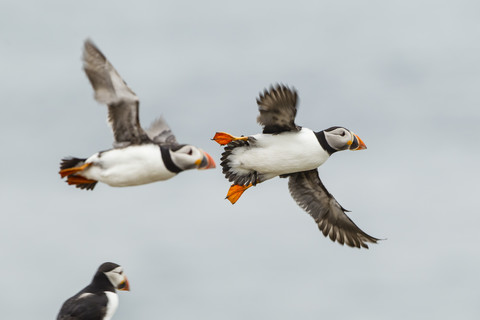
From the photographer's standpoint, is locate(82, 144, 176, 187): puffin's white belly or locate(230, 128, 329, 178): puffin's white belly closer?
locate(82, 144, 176, 187): puffin's white belly

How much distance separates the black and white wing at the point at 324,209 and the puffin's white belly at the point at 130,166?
4.70 m

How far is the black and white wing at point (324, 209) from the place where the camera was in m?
18.0

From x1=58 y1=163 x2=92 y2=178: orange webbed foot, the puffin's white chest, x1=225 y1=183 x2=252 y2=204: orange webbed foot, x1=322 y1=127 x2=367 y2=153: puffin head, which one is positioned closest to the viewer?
x1=58 y1=163 x2=92 y2=178: orange webbed foot

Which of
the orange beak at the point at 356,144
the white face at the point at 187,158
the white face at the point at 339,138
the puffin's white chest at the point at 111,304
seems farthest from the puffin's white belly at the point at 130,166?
the orange beak at the point at 356,144

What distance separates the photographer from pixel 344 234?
18219 millimetres

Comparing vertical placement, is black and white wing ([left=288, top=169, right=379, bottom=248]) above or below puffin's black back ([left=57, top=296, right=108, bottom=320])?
above

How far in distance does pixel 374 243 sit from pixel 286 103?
3510 mm

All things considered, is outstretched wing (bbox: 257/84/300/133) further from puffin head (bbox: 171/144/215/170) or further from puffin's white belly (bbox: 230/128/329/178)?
puffin head (bbox: 171/144/215/170)

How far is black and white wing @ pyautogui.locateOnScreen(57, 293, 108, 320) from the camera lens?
15.0 metres

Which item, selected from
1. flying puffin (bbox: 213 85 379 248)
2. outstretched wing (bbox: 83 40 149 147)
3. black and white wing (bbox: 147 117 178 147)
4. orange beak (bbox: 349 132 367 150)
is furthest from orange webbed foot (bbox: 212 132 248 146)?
outstretched wing (bbox: 83 40 149 147)

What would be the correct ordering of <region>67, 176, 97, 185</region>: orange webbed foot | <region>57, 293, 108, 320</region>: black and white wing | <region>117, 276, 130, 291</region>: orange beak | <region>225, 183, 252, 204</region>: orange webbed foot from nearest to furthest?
<region>67, 176, 97, 185</region>: orange webbed foot
<region>57, 293, 108, 320</region>: black and white wing
<region>117, 276, 130, 291</region>: orange beak
<region>225, 183, 252, 204</region>: orange webbed foot

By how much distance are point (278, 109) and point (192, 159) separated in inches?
107

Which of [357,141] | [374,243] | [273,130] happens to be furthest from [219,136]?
[374,243]

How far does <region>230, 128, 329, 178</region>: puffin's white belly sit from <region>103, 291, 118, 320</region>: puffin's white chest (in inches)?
107
